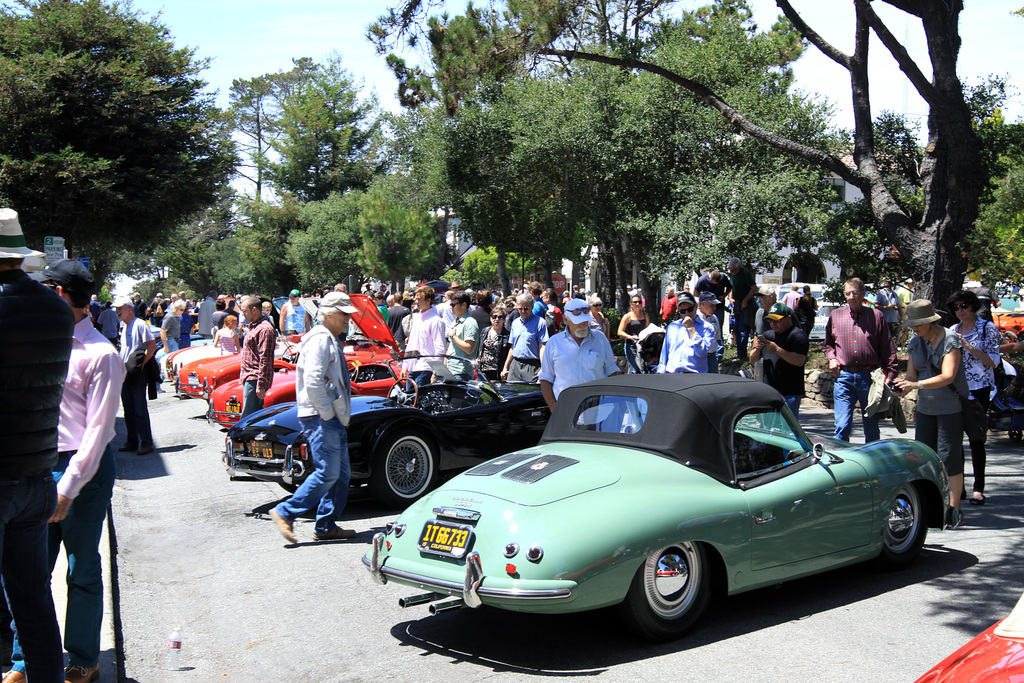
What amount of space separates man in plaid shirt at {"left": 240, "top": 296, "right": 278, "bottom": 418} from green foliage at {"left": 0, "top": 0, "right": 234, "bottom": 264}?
10.1 meters

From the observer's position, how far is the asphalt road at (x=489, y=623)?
4.46 metres

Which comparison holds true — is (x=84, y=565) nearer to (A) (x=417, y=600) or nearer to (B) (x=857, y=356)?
(A) (x=417, y=600)

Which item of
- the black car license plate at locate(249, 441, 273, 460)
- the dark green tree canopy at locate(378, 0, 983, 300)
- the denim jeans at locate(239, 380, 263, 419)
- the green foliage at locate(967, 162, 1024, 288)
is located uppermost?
the dark green tree canopy at locate(378, 0, 983, 300)

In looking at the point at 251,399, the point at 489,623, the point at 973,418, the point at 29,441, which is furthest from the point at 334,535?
the point at 973,418

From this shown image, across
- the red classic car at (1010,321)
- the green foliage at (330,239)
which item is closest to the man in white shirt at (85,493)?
the red classic car at (1010,321)

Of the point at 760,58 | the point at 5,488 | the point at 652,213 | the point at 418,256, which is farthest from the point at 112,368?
the point at 418,256

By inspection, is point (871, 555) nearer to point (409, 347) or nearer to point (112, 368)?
point (112, 368)

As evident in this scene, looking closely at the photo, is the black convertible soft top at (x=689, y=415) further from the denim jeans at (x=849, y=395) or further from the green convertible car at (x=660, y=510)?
the denim jeans at (x=849, y=395)

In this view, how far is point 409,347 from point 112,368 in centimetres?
778

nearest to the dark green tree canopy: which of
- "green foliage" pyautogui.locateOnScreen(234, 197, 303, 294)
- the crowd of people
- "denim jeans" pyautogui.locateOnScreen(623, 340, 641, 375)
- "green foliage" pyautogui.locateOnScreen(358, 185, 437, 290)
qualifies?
the crowd of people

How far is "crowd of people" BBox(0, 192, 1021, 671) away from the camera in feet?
10.8

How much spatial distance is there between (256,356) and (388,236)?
138ft

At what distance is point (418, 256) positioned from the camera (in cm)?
5353

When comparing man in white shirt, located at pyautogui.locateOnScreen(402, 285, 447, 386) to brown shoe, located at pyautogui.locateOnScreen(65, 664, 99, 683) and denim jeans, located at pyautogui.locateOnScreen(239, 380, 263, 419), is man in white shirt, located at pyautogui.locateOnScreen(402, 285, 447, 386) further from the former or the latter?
brown shoe, located at pyautogui.locateOnScreen(65, 664, 99, 683)
